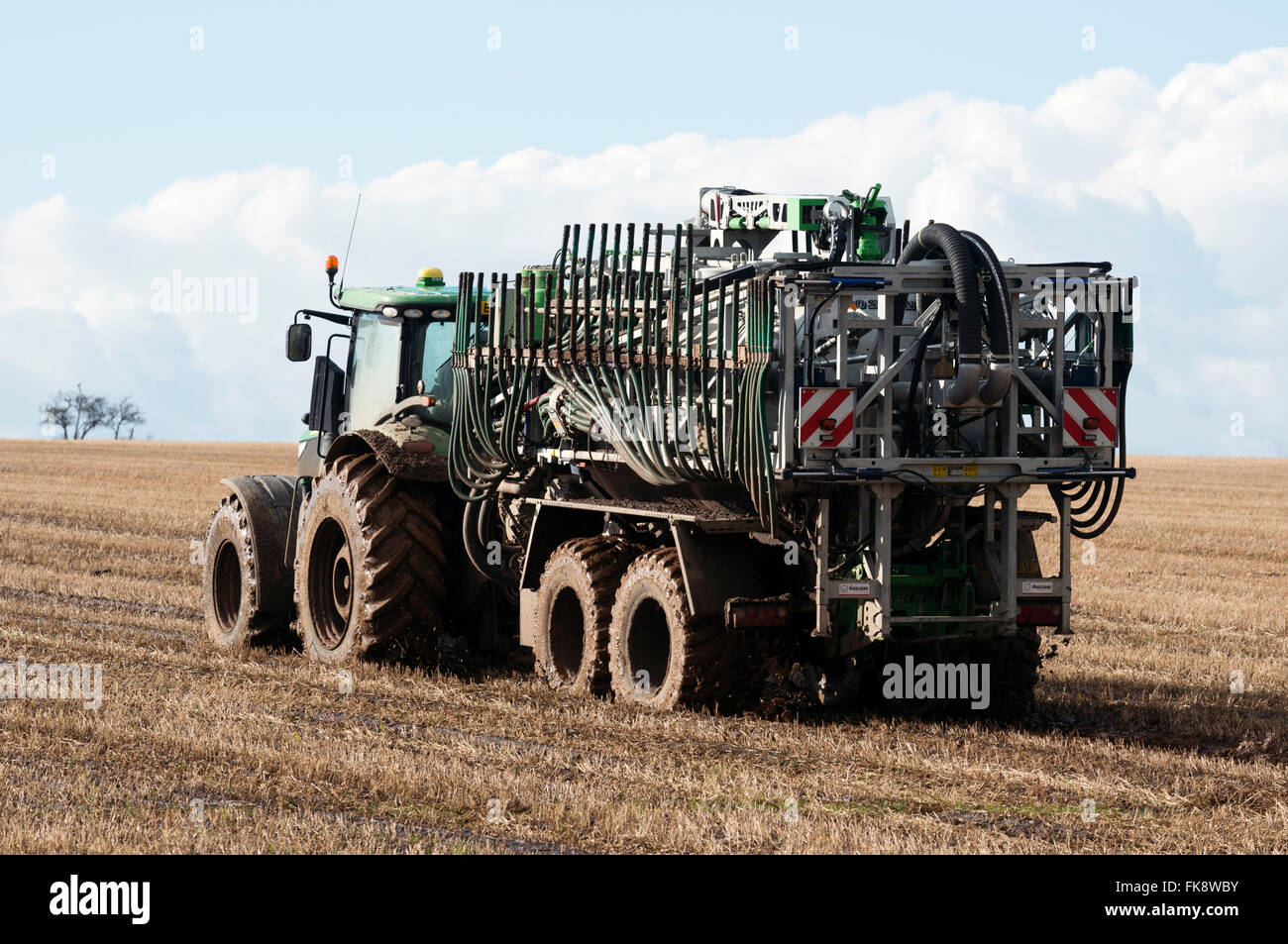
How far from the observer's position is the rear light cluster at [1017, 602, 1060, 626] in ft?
29.3

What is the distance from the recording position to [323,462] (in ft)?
38.7

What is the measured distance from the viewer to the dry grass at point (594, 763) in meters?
6.40

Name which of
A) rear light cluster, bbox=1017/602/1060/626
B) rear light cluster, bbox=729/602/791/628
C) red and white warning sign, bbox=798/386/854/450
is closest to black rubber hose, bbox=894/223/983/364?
red and white warning sign, bbox=798/386/854/450

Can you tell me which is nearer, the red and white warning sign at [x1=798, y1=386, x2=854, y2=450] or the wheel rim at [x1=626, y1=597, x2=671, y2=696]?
the red and white warning sign at [x1=798, y1=386, x2=854, y2=450]

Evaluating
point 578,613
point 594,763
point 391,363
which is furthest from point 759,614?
point 391,363

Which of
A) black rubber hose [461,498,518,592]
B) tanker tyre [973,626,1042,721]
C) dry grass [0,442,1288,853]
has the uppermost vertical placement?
black rubber hose [461,498,518,592]

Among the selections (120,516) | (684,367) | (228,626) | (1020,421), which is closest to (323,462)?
(228,626)

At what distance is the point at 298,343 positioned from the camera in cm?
1175

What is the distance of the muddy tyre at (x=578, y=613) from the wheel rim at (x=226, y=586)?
334 cm

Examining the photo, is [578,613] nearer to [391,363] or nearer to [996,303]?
[391,363]

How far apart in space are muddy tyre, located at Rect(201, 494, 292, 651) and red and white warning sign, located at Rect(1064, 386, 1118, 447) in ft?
19.1

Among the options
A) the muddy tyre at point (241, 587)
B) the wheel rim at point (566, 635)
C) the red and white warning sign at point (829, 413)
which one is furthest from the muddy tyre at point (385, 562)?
the red and white warning sign at point (829, 413)

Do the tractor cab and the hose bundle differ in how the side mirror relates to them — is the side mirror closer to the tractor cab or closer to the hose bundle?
the tractor cab
